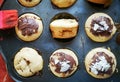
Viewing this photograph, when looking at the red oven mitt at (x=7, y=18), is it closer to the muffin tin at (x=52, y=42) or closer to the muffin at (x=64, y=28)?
the muffin tin at (x=52, y=42)

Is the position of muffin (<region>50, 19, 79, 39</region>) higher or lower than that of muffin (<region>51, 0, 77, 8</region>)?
lower

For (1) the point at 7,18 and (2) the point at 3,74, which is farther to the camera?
(2) the point at 3,74

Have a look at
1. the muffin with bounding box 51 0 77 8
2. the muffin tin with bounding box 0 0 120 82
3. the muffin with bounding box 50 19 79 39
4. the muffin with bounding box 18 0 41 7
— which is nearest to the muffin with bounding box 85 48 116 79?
the muffin tin with bounding box 0 0 120 82

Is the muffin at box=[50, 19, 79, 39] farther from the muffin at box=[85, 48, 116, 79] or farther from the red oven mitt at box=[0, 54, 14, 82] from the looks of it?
the red oven mitt at box=[0, 54, 14, 82]

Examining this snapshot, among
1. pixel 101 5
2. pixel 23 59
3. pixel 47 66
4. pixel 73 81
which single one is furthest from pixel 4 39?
pixel 101 5

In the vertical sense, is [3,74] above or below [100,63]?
below

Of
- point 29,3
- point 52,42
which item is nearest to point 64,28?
point 52,42

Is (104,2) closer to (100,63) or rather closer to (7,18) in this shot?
(100,63)
